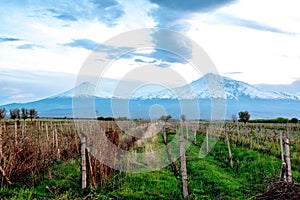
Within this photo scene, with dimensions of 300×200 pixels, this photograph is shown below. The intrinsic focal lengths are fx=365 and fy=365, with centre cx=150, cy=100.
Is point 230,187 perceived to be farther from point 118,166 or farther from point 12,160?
point 12,160

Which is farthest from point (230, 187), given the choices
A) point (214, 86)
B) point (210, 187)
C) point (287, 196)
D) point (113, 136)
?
point (214, 86)

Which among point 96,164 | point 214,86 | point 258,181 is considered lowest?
point 258,181

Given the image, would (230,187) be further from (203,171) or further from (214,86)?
(214,86)

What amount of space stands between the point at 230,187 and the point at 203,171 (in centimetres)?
170

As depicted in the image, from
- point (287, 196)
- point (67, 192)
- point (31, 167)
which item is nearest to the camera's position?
point (287, 196)

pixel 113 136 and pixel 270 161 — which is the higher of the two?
pixel 113 136

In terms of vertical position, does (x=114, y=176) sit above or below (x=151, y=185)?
above

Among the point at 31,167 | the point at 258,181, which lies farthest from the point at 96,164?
the point at 258,181

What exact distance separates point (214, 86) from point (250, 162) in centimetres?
312

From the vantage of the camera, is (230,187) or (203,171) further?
(203,171)

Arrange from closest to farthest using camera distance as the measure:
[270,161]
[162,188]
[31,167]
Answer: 1. [162,188]
2. [31,167]
3. [270,161]

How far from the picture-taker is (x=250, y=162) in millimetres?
13492

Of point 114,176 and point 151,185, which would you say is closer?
point 151,185

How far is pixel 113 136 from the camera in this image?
37.9ft
